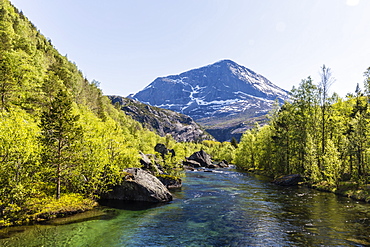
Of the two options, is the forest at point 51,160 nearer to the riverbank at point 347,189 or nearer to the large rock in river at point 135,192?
the large rock in river at point 135,192

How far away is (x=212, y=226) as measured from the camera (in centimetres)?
2139

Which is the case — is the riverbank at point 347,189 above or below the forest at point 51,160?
below

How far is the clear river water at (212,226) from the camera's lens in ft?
56.2

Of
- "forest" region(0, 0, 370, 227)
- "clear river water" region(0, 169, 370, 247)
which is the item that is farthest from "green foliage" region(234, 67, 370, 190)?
"clear river water" region(0, 169, 370, 247)

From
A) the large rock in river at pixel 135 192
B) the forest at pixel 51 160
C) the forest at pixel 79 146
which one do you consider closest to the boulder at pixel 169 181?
the forest at pixel 79 146

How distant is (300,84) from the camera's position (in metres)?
55.3

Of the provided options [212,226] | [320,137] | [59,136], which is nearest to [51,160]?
[59,136]

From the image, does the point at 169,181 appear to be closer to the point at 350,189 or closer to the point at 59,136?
the point at 59,136

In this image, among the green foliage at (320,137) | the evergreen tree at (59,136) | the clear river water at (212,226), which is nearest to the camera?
the clear river water at (212,226)

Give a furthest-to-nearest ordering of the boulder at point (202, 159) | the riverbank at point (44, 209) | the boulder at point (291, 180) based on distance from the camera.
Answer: the boulder at point (202, 159) < the boulder at point (291, 180) < the riverbank at point (44, 209)

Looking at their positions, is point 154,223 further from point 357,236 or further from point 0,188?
point 357,236

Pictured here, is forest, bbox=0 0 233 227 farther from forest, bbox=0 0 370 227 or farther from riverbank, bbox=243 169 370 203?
riverbank, bbox=243 169 370 203

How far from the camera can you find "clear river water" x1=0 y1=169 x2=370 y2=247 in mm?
17141

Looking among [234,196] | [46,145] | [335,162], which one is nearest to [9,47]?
[46,145]
